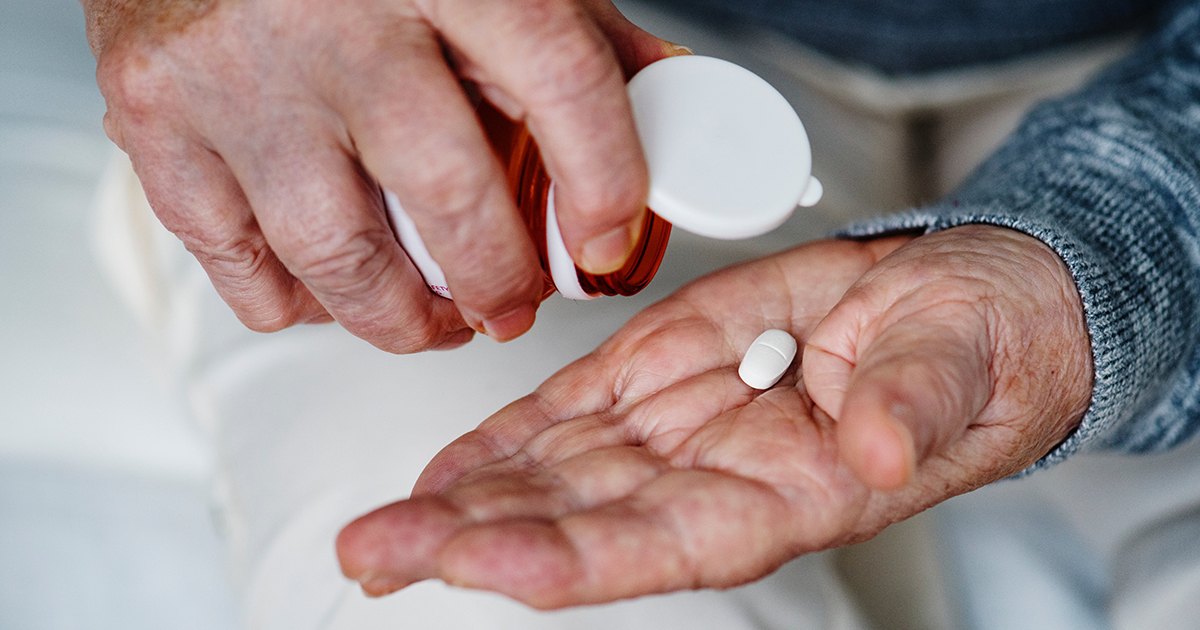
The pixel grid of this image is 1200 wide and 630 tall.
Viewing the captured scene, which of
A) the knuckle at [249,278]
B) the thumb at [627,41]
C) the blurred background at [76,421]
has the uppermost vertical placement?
the thumb at [627,41]

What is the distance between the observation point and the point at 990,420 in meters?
0.62

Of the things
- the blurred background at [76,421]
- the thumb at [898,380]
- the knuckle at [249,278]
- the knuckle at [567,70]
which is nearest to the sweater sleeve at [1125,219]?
the thumb at [898,380]

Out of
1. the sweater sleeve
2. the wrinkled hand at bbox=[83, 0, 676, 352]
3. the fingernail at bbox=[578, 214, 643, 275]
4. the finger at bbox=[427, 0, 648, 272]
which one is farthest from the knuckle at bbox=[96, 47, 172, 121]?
the sweater sleeve

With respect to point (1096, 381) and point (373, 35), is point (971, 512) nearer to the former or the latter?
point (1096, 381)

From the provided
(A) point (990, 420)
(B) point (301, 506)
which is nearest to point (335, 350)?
(B) point (301, 506)

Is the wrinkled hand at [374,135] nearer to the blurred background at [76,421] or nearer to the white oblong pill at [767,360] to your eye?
the white oblong pill at [767,360]

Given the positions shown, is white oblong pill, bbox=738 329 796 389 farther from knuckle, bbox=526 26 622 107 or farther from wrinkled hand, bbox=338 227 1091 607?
knuckle, bbox=526 26 622 107

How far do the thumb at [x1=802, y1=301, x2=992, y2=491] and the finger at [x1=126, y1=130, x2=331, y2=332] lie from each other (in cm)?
47

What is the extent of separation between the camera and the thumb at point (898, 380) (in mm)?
473

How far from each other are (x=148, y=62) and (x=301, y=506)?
0.41 meters

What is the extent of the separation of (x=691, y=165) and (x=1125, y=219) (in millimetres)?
484

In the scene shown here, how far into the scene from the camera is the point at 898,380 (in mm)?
502

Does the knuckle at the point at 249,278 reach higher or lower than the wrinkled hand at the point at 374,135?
lower

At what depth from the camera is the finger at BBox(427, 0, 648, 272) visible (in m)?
0.53
